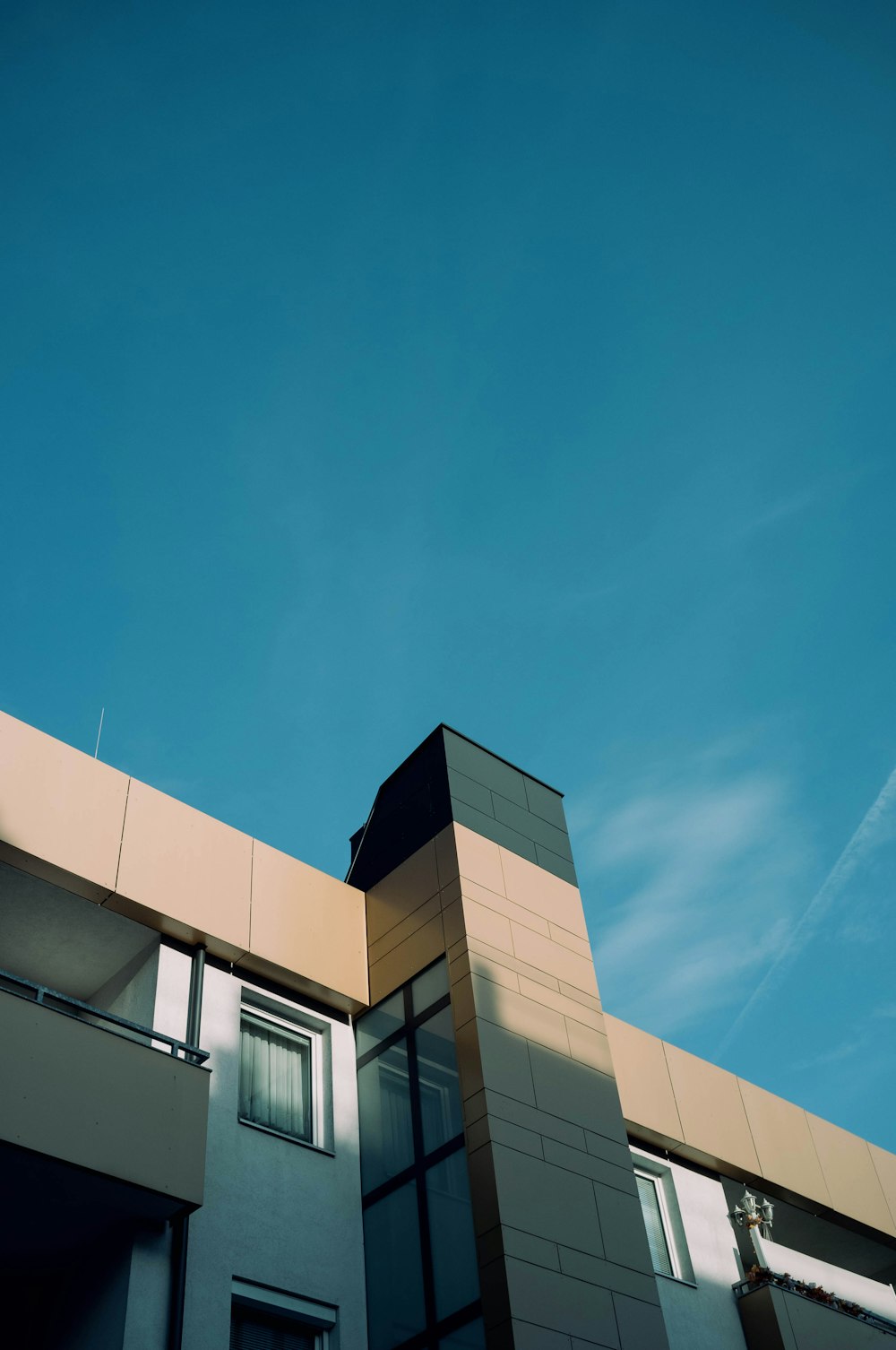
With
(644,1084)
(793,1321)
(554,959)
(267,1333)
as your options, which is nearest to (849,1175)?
→ (793,1321)

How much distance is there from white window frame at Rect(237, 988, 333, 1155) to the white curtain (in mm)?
43

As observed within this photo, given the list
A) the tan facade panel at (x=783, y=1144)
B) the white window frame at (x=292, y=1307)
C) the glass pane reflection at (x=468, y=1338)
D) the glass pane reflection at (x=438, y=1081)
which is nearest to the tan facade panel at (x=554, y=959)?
the glass pane reflection at (x=438, y=1081)

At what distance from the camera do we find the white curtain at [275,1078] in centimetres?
1257

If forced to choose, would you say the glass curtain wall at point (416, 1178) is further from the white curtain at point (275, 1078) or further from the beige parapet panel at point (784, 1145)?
the beige parapet panel at point (784, 1145)

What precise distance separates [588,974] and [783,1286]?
15.2 ft

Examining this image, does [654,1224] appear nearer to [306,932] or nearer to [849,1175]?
[849,1175]

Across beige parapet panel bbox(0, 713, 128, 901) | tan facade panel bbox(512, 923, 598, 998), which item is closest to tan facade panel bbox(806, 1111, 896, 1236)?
tan facade panel bbox(512, 923, 598, 998)

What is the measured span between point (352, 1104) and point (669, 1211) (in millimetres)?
4871

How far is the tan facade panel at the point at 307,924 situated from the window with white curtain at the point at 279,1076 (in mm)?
635

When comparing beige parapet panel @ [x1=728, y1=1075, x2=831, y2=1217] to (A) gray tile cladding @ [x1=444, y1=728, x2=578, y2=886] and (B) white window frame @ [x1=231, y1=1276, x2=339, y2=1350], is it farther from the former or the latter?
(B) white window frame @ [x1=231, y1=1276, x2=339, y2=1350]

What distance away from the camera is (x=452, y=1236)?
1137 cm

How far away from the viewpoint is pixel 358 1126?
12930 millimetres

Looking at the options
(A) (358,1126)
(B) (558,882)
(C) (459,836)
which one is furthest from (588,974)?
(A) (358,1126)

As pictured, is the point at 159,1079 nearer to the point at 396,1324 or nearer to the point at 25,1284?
the point at 25,1284
